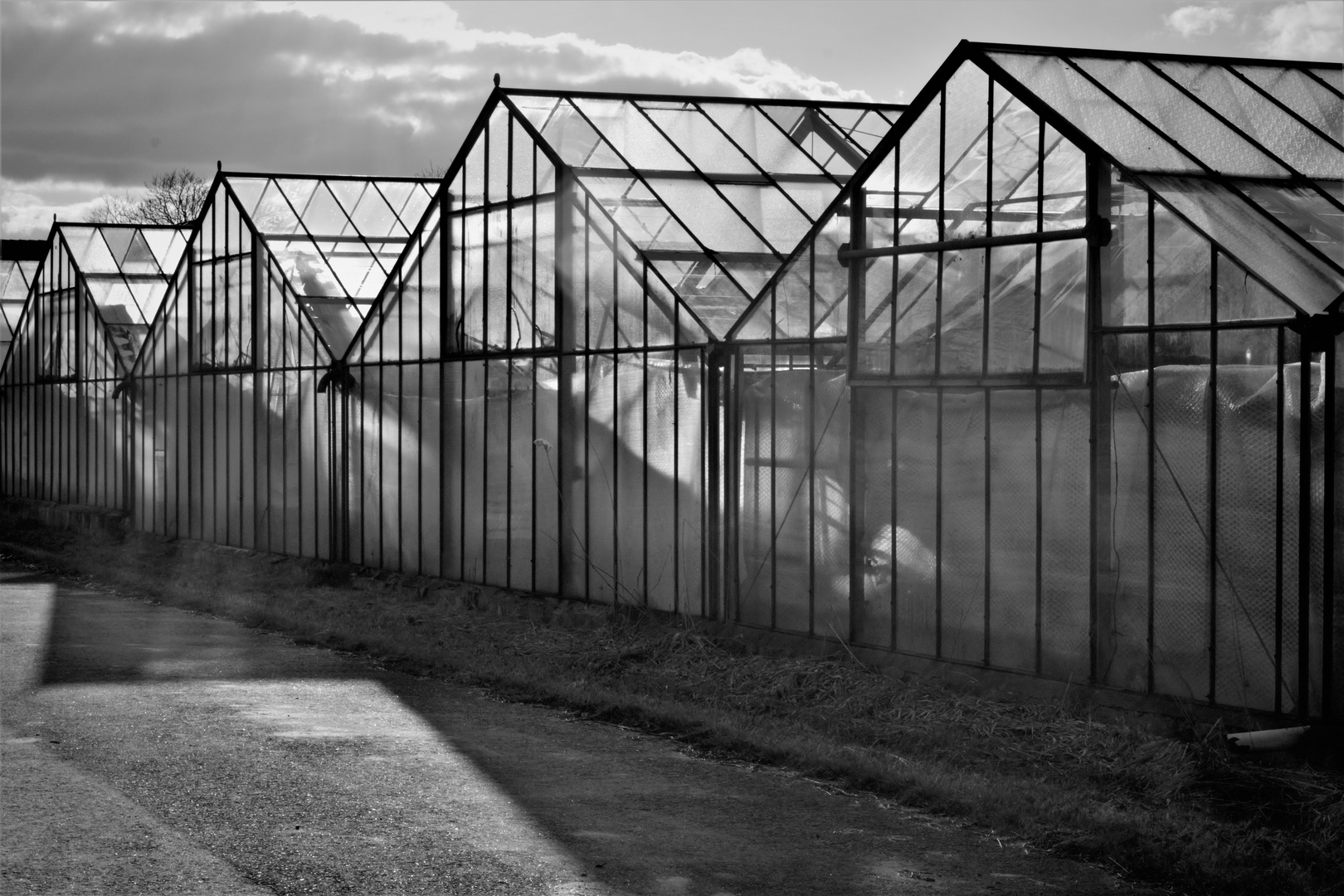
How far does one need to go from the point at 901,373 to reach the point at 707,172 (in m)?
6.25

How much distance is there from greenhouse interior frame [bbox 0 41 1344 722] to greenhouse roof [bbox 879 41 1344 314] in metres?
0.04

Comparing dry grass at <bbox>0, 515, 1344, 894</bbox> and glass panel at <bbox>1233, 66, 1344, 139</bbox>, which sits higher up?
glass panel at <bbox>1233, 66, 1344, 139</bbox>

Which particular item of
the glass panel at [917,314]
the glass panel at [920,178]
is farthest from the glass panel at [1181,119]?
the glass panel at [917,314]

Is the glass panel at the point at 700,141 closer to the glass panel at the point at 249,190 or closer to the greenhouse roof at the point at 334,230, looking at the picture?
the greenhouse roof at the point at 334,230

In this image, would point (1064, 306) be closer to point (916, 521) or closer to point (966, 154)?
point (966, 154)

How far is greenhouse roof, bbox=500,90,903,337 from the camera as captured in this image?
1581 cm

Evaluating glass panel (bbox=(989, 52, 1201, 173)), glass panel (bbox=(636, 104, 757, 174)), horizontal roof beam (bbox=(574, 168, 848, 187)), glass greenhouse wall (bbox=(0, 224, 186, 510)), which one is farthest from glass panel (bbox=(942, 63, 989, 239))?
glass greenhouse wall (bbox=(0, 224, 186, 510))

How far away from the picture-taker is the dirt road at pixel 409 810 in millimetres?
7254

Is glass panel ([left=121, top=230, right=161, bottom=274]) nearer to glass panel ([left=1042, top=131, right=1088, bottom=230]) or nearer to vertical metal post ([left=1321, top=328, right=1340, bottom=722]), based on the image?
glass panel ([left=1042, top=131, right=1088, bottom=230])

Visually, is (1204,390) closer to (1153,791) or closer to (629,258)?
(1153,791)

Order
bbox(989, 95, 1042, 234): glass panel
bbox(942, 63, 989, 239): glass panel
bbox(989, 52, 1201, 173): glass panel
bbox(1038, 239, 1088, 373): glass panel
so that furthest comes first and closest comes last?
bbox(942, 63, 989, 239): glass panel → bbox(989, 95, 1042, 234): glass panel → bbox(989, 52, 1201, 173): glass panel → bbox(1038, 239, 1088, 373): glass panel

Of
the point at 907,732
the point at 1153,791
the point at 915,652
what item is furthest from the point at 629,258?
the point at 1153,791

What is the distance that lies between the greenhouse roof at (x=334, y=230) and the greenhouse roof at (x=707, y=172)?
5.86m

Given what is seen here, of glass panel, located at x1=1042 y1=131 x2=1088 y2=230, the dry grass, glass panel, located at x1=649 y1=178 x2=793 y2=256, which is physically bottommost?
the dry grass
